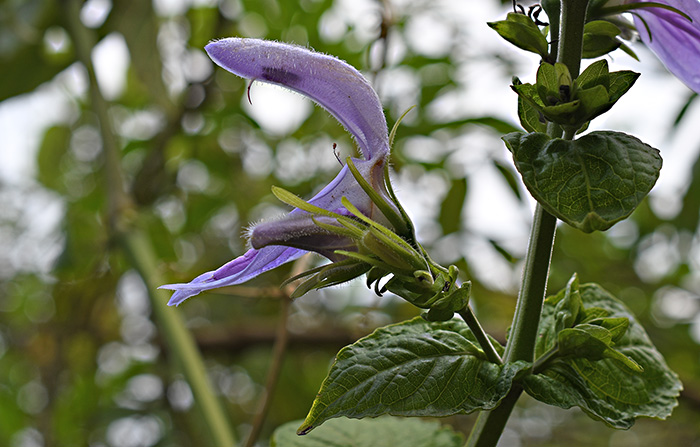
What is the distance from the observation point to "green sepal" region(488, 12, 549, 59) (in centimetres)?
32

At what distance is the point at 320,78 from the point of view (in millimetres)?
360

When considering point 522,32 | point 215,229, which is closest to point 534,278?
point 522,32

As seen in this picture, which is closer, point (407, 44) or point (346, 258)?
point (346, 258)

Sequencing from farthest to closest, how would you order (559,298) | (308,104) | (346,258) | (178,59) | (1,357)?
(1,357)
(178,59)
(308,104)
(559,298)
(346,258)

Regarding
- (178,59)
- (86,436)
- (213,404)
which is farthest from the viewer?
(86,436)

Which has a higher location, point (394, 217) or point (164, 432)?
point (394, 217)

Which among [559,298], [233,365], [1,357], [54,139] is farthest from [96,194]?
[559,298]

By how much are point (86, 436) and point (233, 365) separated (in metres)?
0.32

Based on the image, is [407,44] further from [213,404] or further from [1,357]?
[1,357]

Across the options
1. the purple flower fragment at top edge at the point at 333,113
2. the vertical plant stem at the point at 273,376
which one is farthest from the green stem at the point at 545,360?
the vertical plant stem at the point at 273,376

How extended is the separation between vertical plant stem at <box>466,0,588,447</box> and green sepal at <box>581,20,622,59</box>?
0.08 ft

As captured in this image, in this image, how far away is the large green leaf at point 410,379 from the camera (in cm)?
30

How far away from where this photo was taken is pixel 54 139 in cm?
142

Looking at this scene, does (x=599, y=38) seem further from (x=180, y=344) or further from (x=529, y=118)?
(x=180, y=344)
